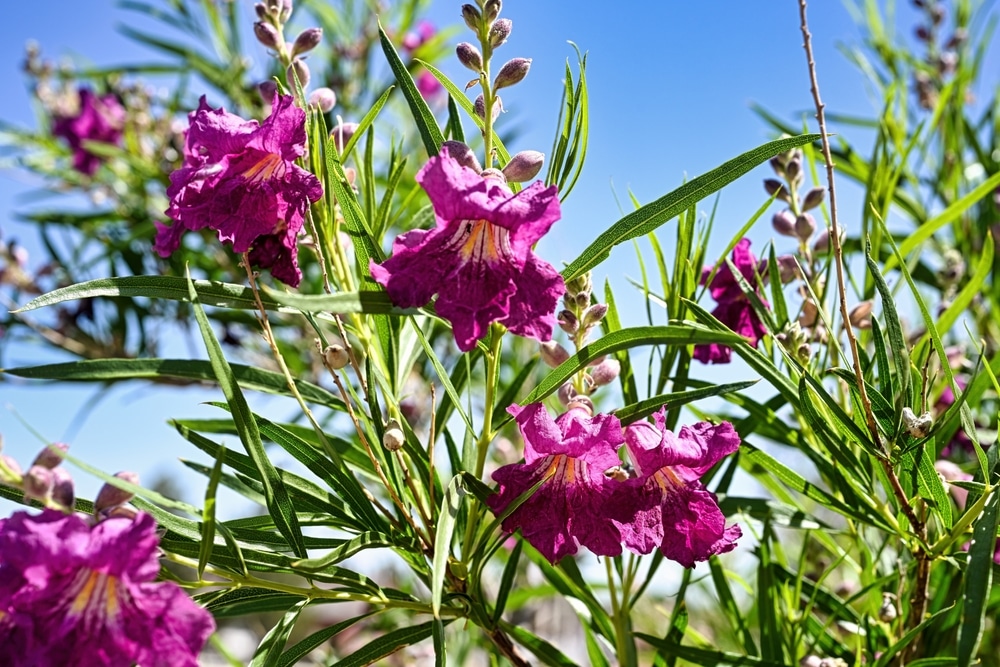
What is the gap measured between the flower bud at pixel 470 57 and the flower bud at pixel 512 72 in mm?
23

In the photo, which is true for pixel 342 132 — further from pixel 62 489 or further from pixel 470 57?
pixel 62 489

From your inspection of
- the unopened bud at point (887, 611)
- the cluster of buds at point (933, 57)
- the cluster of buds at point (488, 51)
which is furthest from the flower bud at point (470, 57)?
the cluster of buds at point (933, 57)

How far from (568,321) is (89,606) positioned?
54 cm

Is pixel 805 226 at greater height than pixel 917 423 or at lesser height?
greater

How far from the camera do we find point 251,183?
80 centimetres

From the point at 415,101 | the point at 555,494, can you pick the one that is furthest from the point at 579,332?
the point at 415,101

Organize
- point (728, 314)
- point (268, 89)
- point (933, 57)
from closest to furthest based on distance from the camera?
point (268, 89)
point (728, 314)
point (933, 57)

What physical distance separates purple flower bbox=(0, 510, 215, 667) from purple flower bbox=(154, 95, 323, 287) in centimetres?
30

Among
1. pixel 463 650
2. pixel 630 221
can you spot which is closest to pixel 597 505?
pixel 630 221

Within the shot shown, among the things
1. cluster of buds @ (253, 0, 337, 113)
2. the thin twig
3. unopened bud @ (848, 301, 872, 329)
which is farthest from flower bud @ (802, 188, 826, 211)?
cluster of buds @ (253, 0, 337, 113)

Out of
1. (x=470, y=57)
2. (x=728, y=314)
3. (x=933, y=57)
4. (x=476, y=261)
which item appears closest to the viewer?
(x=476, y=261)

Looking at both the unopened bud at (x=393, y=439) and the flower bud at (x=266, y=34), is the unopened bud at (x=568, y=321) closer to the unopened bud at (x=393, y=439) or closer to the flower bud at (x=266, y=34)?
the unopened bud at (x=393, y=439)

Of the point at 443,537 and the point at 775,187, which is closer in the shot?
the point at 443,537

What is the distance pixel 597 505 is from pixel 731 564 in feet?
6.34
